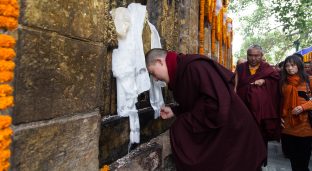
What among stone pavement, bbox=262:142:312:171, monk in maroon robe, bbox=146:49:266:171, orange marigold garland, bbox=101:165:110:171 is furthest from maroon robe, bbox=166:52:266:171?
stone pavement, bbox=262:142:312:171

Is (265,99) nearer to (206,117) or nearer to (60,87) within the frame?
(206,117)

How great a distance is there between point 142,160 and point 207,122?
860mm

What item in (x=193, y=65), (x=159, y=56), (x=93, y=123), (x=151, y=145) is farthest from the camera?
(x=151, y=145)

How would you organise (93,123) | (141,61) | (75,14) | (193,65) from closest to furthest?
1. (75,14)
2. (93,123)
3. (193,65)
4. (141,61)

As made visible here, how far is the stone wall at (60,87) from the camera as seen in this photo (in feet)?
4.53

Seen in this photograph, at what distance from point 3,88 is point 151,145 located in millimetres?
2016

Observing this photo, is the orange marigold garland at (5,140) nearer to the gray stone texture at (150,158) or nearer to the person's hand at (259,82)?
the gray stone texture at (150,158)

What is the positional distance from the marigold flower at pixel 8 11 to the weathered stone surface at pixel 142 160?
1436mm

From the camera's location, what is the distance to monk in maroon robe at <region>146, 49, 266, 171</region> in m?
2.15

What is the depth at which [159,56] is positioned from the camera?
2387mm

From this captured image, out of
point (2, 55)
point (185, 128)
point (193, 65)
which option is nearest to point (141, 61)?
point (193, 65)

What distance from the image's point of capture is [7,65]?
1271 mm

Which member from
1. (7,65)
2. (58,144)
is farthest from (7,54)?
(58,144)

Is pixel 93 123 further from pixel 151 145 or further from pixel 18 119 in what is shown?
pixel 151 145
